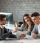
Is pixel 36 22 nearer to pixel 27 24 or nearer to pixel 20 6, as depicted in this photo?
pixel 27 24

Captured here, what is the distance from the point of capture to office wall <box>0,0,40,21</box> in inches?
38.2

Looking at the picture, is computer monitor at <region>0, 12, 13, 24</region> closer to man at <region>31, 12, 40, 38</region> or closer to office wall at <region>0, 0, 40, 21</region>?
office wall at <region>0, 0, 40, 21</region>

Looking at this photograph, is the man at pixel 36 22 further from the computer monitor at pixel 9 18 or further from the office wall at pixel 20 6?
the computer monitor at pixel 9 18

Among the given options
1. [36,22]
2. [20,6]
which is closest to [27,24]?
[36,22]

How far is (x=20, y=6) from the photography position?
3.23ft

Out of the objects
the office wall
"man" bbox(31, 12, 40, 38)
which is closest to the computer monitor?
the office wall

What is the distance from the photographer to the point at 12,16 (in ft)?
3.10

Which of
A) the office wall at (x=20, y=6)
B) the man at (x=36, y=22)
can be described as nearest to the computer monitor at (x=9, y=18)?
the office wall at (x=20, y=6)

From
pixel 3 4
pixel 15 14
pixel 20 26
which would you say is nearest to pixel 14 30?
pixel 20 26

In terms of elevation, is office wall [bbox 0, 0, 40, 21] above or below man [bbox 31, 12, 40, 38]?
above

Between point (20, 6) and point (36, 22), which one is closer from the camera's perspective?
point (36, 22)

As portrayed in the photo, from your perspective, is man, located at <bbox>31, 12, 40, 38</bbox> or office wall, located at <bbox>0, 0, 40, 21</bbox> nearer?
man, located at <bbox>31, 12, 40, 38</bbox>

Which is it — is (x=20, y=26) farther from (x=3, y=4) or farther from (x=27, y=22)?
(x=3, y=4)

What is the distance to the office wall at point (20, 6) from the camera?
97 cm
